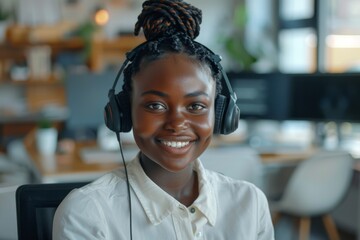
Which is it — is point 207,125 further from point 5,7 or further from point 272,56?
point 5,7

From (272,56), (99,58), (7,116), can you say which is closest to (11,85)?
(7,116)

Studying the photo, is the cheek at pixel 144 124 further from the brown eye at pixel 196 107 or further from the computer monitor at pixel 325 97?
the computer monitor at pixel 325 97

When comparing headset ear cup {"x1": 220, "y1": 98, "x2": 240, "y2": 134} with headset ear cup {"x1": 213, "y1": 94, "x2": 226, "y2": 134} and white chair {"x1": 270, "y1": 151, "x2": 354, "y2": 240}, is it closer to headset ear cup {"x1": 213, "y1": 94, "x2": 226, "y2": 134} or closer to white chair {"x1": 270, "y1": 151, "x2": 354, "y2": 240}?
headset ear cup {"x1": 213, "y1": 94, "x2": 226, "y2": 134}

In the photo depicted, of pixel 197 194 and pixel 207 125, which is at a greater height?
pixel 207 125

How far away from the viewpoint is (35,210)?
3.88ft

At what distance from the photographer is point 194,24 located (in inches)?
37.9

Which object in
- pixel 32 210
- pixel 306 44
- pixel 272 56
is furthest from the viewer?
pixel 272 56

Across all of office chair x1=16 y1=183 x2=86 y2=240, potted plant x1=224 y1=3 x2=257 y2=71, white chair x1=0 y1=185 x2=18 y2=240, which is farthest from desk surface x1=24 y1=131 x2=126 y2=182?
potted plant x1=224 y1=3 x2=257 y2=71

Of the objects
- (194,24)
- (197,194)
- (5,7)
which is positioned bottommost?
(197,194)

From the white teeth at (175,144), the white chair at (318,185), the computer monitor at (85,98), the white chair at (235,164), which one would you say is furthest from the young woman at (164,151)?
the computer monitor at (85,98)

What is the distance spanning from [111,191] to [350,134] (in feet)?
9.51

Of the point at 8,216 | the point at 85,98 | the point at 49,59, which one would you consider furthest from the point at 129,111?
the point at 49,59

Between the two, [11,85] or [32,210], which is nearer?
[32,210]

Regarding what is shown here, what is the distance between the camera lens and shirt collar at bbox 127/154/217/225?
0.98 meters
